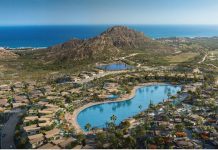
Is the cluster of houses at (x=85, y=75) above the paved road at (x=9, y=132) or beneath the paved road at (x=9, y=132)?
above

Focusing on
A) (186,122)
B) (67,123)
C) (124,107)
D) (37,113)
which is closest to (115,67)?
(124,107)

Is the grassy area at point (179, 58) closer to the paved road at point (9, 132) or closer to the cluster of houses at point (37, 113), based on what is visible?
the cluster of houses at point (37, 113)

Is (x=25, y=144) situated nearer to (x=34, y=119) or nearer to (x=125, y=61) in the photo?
(x=34, y=119)

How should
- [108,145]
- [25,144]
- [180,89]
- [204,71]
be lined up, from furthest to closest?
[204,71]
[180,89]
[25,144]
[108,145]

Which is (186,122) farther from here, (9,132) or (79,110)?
(9,132)

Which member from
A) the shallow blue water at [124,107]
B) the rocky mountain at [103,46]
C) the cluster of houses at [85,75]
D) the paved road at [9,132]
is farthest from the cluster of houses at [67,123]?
the rocky mountain at [103,46]

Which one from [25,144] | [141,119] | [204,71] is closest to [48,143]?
[25,144]
